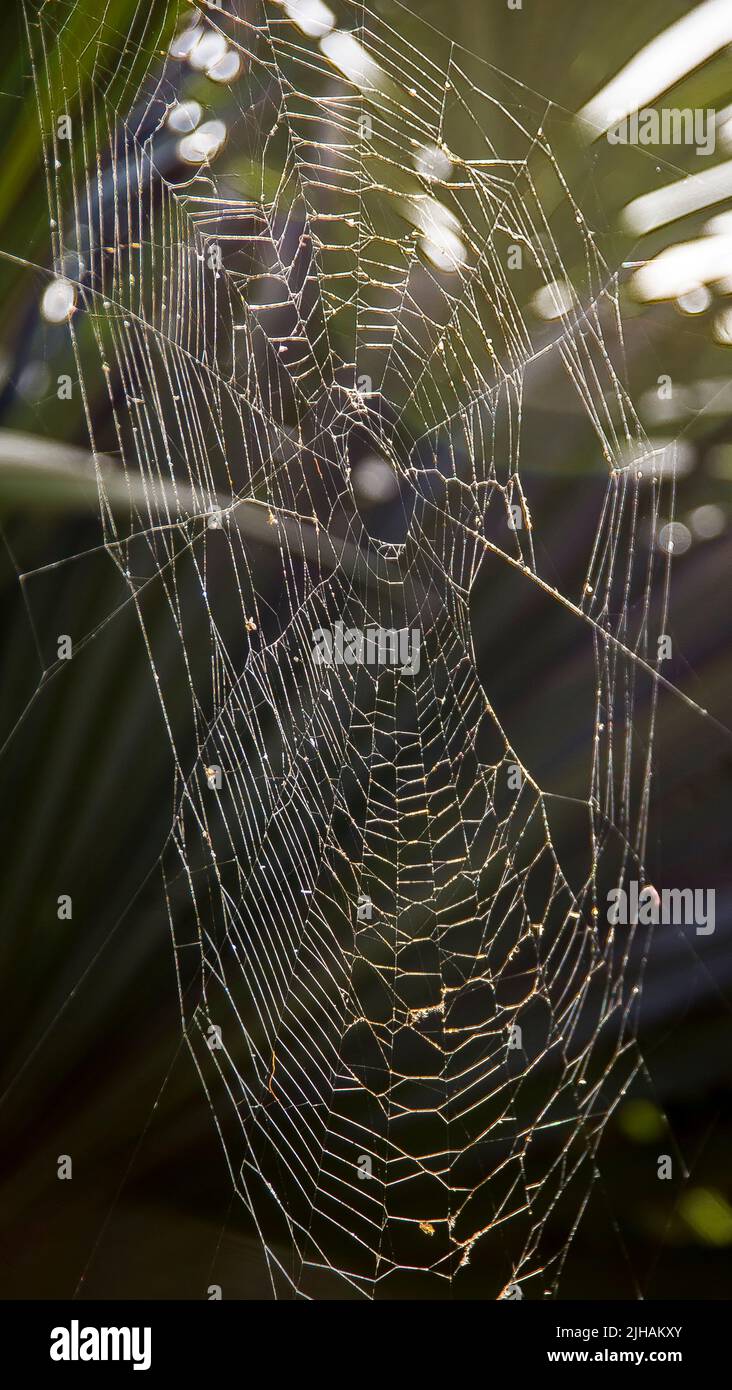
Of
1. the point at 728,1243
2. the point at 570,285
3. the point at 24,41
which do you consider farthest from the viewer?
the point at 728,1243

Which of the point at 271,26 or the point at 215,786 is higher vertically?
the point at 271,26

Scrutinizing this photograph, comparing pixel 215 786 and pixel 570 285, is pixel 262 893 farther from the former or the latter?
pixel 570 285

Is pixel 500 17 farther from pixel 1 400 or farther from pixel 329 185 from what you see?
pixel 1 400

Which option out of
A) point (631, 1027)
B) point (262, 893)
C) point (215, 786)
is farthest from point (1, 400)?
point (631, 1027)

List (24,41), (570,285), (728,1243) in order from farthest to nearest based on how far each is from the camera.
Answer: (728,1243) → (570,285) → (24,41)

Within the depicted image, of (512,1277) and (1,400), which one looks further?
(512,1277)

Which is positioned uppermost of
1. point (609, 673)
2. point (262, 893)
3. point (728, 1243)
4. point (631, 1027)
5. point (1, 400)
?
point (1, 400)
